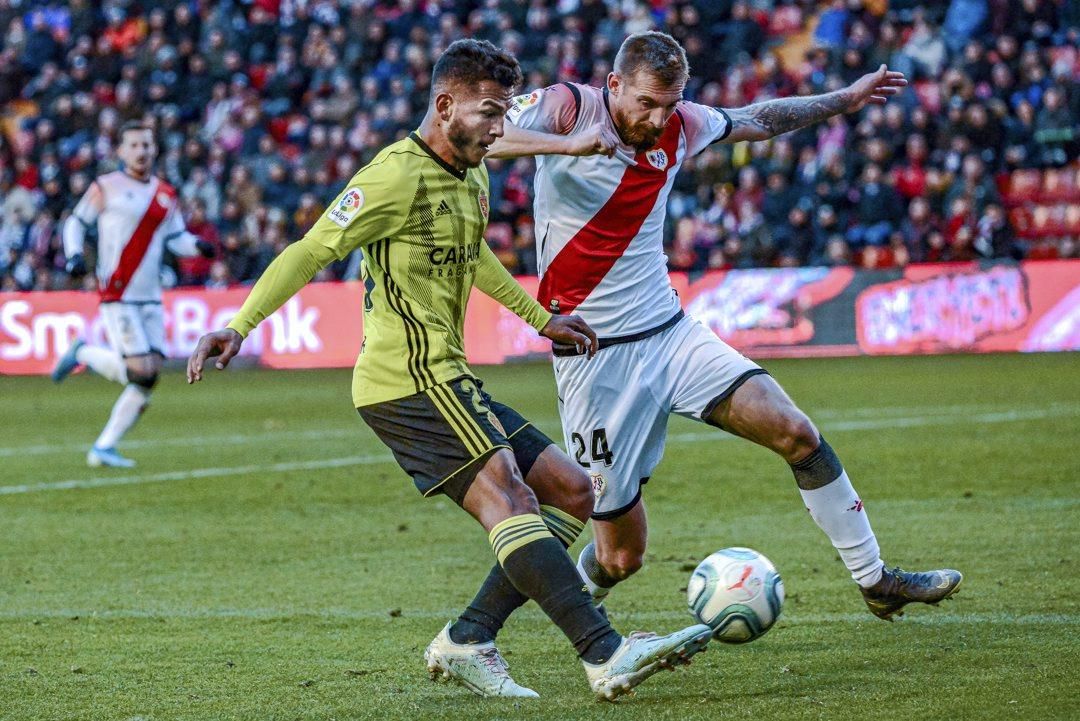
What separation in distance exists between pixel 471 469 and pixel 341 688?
→ 31.7 inches

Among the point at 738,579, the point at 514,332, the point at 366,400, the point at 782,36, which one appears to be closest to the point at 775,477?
the point at 738,579

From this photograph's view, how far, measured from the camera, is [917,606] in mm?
6406

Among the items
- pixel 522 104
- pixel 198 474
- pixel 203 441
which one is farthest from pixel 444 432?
pixel 203 441

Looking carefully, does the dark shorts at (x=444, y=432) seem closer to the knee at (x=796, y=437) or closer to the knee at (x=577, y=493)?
the knee at (x=577, y=493)

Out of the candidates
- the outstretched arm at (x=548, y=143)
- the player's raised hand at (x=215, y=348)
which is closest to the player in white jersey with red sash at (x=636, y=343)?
the outstretched arm at (x=548, y=143)

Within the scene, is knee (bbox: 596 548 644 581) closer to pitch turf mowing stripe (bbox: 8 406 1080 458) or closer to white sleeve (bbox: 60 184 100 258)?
pitch turf mowing stripe (bbox: 8 406 1080 458)

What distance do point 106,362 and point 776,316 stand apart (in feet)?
32.8

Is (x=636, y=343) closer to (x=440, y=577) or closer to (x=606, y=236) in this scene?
(x=606, y=236)

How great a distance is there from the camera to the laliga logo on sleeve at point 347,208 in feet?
16.3

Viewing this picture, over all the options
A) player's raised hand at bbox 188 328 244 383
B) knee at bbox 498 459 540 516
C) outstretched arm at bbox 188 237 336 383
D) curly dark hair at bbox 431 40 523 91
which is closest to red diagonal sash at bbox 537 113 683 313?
curly dark hair at bbox 431 40 523 91

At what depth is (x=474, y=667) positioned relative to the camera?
513 centimetres

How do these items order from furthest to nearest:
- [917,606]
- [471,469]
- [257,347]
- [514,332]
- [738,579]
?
[257,347] < [514,332] < [917,606] < [738,579] < [471,469]

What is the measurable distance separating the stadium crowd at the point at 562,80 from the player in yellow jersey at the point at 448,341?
15.9 metres

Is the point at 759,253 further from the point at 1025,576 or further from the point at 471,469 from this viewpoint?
the point at 471,469
